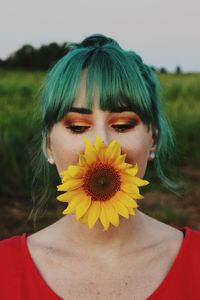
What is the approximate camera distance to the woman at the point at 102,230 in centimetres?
202

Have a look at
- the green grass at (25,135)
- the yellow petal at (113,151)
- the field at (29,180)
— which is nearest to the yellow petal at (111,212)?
the yellow petal at (113,151)

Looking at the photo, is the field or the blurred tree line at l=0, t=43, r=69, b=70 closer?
the field

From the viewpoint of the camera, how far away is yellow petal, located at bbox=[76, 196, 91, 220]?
1.81m

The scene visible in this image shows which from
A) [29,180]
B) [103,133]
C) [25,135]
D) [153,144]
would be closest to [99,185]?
[103,133]

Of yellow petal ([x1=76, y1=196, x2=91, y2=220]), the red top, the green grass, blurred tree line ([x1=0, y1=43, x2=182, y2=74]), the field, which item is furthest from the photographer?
blurred tree line ([x1=0, y1=43, x2=182, y2=74])

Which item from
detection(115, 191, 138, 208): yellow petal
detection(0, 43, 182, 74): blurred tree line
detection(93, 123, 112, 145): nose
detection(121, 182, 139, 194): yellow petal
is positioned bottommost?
detection(115, 191, 138, 208): yellow petal

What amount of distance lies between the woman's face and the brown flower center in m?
0.15

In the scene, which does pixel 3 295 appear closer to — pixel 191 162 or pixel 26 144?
pixel 26 144

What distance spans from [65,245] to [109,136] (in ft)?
1.40

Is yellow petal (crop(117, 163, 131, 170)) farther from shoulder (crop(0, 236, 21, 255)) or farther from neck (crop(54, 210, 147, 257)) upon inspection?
shoulder (crop(0, 236, 21, 255))

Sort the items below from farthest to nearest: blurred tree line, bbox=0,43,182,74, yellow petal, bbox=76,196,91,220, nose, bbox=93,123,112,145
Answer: blurred tree line, bbox=0,43,182,74
nose, bbox=93,123,112,145
yellow petal, bbox=76,196,91,220

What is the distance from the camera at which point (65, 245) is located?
7.25ft

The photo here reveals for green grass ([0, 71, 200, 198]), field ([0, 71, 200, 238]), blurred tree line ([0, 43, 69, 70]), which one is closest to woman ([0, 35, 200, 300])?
green grass ([0, 71, 200, 198])

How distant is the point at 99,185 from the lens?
1818 mm
